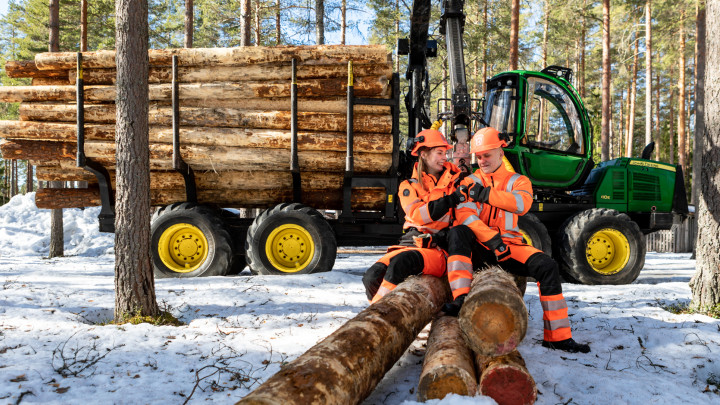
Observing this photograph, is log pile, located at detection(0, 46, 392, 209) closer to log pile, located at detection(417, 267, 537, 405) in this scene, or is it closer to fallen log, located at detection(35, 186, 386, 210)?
fallen log, located at detection(35, 186, 386, 210)

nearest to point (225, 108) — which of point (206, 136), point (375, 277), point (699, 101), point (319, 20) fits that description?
point (206, 136)

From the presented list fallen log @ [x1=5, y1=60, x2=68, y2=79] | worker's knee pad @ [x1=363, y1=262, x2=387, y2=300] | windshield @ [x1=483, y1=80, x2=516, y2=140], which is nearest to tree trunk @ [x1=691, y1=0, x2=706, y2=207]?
windshield @ [x1=483, y1=80, x2=516, y2=140]

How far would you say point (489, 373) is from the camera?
2.48 metres

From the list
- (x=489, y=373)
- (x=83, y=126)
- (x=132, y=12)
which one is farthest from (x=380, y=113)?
(x=489, y=373)

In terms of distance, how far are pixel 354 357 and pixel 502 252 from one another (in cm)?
188

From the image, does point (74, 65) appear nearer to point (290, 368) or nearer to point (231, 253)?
point (231, 253)

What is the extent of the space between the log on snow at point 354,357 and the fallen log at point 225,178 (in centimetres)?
383

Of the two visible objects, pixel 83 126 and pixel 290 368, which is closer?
pixel 290 368

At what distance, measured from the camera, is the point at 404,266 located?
3988 mm

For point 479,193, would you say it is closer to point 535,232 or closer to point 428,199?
point 428,199

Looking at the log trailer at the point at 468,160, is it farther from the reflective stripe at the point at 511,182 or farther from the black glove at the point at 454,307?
the black glove at the point at 454,307

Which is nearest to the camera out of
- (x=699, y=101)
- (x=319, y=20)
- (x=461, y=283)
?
(x=461, y=283)

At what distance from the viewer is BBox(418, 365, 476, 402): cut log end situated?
2.41 m

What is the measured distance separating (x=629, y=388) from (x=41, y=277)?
740cm
